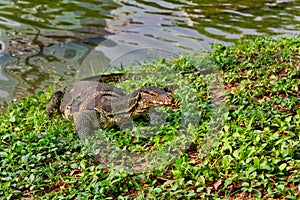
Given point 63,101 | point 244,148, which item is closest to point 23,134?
point 63,101

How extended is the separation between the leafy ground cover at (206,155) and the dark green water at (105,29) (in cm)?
323

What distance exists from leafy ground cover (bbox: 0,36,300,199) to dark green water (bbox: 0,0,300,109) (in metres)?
3.23

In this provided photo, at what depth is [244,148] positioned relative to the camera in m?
4.03

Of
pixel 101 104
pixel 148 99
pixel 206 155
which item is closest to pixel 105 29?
pixel 101 104

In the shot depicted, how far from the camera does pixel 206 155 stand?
421cm

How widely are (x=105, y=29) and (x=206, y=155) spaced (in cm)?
759

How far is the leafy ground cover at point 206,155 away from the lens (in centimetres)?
366

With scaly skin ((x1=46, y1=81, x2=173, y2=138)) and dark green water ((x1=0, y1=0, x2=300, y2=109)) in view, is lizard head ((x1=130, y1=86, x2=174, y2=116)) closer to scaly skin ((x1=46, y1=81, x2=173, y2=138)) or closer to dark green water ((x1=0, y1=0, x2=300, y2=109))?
scaly skin ((x1=46, y1=81, x2=173, y2=138))

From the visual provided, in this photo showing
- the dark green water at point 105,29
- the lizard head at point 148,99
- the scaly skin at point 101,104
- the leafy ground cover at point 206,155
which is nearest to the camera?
the leafy ground cover at point 206,155

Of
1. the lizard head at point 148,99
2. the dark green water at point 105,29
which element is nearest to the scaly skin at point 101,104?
the lizard head at point 148,99

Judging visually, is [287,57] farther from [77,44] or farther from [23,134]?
[77,44]

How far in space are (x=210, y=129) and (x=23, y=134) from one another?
93.6 inches

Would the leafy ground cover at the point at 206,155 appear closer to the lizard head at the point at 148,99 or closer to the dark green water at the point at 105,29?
the lizard head at the point at 148,99

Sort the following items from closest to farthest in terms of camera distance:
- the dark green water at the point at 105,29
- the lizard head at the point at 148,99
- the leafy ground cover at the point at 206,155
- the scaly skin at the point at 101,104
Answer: the leafy ground cover at the point at 206,155 → the lizard head at the point at 148,99 → the scaly skin at the point at 101,104 → the dark green water at the point at 105,29
